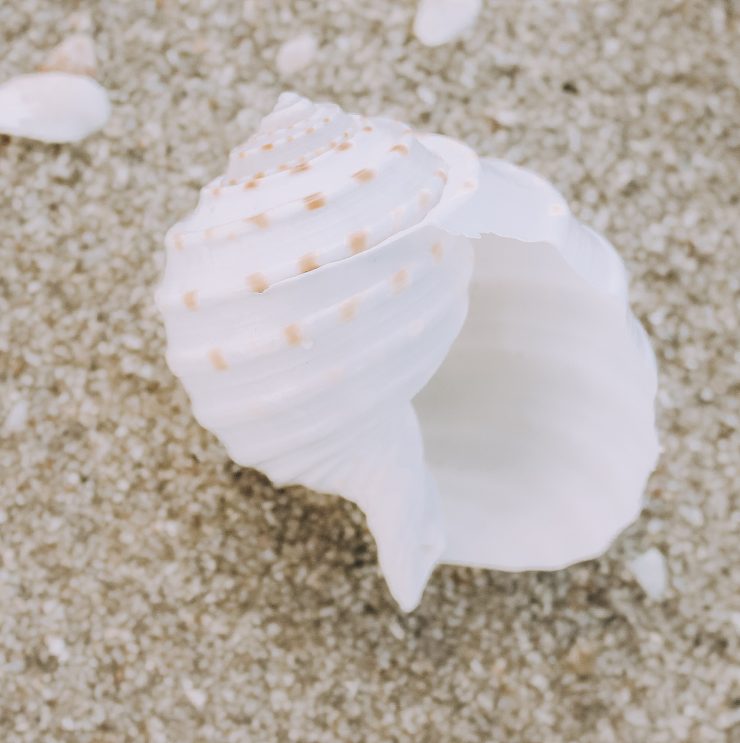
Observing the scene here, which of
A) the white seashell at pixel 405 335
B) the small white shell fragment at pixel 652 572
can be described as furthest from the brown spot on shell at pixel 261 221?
the small white shell fragment at pixel 652 572

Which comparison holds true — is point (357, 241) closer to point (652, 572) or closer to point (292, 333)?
point (292, 333)

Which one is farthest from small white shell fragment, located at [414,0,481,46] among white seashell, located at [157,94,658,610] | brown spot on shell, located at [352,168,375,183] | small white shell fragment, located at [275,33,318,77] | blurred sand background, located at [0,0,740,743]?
brown spot on shell, located at [352,168,375,183]

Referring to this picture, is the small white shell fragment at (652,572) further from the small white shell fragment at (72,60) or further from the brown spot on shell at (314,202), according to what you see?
the small white shell fragment at (72,60)

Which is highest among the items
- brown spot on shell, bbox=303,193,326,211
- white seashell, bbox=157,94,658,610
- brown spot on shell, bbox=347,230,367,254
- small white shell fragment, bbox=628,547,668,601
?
brown spot on shell, bbox=303,193,326,211

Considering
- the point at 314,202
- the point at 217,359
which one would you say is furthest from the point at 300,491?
the point at 314,202

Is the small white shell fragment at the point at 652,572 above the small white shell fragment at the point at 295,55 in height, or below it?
below

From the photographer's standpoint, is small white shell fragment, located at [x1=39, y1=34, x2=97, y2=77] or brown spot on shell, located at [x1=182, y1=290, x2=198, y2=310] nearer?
brown spot on shell, located at [x1=182, y1=290, x2=198, y2=310]

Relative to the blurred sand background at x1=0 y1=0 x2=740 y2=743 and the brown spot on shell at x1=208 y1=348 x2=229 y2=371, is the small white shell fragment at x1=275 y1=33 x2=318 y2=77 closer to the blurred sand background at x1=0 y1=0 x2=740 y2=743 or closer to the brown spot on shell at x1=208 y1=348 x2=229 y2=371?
the blurred sand background at x1=0 y1=0 x2=740 y2=743
